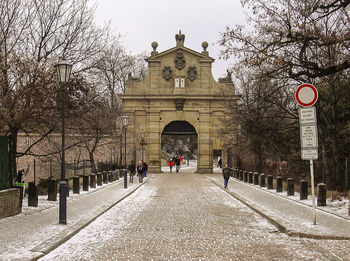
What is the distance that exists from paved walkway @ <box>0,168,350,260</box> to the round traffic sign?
303 centimetres

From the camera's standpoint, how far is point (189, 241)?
9688mm

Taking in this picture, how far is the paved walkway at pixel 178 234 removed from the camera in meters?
8.41

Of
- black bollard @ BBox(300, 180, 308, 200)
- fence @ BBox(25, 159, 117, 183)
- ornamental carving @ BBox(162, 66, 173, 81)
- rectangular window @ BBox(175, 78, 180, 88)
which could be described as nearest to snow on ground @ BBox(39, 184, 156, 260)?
black bollard @ BBox(300, 180, 308, 200)

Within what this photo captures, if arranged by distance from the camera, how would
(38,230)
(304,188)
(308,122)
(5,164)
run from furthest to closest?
(304,188) → (5,164) → (308,122) → (38,230)

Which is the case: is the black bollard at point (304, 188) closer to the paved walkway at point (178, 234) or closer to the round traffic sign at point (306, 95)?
the paved walkway at point (178, 234)

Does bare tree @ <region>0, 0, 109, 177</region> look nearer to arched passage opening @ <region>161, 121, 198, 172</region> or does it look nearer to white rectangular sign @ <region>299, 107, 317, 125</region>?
white rectangular sign @ <region>299, 107, 317, 125</region>

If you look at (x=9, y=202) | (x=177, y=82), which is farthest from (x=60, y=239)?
(x=177, y=82)

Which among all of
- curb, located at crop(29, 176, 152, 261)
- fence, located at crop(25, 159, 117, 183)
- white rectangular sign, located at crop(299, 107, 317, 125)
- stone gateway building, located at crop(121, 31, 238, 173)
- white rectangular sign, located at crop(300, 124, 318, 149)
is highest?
stone gateway building, located at crop(121, 31, 238, 173)

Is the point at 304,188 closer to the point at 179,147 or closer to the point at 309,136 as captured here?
the point at 309,136

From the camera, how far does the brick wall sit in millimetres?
12945

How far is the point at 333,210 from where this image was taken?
1491 cm

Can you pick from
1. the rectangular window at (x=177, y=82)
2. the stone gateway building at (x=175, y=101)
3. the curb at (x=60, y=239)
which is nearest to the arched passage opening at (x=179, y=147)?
the stone gateway building at (x=175, y=101)

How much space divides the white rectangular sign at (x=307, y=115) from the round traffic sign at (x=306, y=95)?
13 cm

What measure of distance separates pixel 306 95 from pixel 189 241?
487cm
